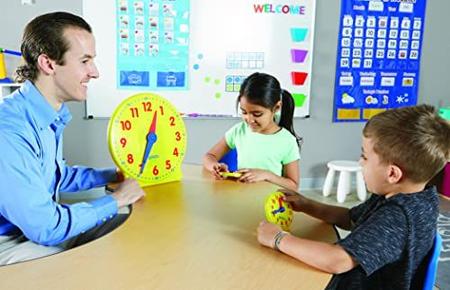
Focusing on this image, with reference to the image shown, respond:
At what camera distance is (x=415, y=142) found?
1105 millimetres

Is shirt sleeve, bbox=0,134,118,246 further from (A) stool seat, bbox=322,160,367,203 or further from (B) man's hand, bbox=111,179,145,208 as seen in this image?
(A) stool seat, bbox=322,160,367,203

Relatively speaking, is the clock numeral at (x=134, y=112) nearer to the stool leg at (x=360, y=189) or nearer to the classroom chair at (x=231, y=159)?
the classroom chair at (x=231, y=159)

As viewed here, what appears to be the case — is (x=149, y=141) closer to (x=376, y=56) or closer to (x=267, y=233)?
(x=267, y=233)

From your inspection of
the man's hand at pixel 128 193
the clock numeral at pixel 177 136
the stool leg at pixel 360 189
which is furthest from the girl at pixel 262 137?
the stool leg at pixel 360 189

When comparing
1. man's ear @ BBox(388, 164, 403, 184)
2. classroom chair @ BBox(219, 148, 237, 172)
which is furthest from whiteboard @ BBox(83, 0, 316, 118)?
man's ear @ BBox(388, 164, 403, 184)

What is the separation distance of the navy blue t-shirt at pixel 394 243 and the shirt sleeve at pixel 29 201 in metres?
0.69

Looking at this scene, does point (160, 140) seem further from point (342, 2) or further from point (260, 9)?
point (342, 2)

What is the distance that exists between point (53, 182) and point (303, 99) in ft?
8.67

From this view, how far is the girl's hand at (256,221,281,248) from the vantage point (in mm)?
1156

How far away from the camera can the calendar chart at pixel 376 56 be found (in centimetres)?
376

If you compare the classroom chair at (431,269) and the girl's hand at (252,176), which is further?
the girl's hand at (252,176)

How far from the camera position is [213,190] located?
5.36 feet

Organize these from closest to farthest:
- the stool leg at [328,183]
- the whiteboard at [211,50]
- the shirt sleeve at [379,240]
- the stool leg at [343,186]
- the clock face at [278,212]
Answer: the shirt sleeve at [379,240] < the clock face at [278,212] < the whiteboard at [211,50] < the stool leg at [343,186] < the stool leg at [328,183]

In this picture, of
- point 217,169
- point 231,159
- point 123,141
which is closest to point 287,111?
point 231,159
